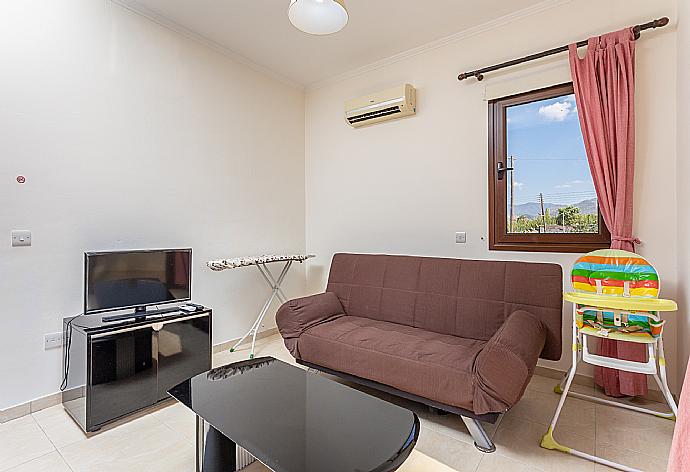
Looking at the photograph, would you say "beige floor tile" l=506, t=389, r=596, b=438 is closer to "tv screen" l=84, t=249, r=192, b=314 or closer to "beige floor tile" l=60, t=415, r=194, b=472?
"beige floor tile" l=60, t=415, r=194, b=472

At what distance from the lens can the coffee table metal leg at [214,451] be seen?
5.03ft

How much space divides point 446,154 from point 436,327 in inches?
A: 60.3

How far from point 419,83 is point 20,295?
3435 mm

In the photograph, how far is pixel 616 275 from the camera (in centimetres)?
215

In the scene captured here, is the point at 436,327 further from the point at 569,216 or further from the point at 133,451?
the point at 133,451

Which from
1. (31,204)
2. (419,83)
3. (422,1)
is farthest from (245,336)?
(422,1)

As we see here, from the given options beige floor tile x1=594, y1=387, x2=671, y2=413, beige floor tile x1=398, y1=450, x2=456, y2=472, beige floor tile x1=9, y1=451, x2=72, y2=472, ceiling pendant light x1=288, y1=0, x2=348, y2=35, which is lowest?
beige floor tile x1=9, y1=451, x2=72, y2=472

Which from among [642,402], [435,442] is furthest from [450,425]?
[642,402]

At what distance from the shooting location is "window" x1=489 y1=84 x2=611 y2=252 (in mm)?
2639

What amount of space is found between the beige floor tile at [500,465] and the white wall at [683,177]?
119cm

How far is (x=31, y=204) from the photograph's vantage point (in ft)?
7.45

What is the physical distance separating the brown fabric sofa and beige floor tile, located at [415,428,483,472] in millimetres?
85

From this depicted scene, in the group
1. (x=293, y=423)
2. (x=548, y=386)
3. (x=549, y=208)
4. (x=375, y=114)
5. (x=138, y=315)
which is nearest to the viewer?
(x=293, y=423)

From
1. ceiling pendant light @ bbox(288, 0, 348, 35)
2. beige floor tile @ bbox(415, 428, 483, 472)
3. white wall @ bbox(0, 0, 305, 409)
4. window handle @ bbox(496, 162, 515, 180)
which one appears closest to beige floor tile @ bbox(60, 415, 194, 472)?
white wall @ bbox(0, 0, 305, 409)
